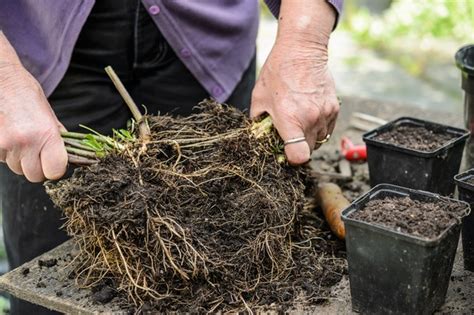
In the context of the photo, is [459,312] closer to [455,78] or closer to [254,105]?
[254,105]

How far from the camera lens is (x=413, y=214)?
158 cm

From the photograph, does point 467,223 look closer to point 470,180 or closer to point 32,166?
Result: point 470,180

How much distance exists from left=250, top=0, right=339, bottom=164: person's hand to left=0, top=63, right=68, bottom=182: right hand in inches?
23.6

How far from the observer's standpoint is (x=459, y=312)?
5.33 ft

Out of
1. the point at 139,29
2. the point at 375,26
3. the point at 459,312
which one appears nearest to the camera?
the point at 459,312

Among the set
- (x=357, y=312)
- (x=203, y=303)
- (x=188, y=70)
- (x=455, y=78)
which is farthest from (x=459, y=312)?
(x=455, y=78)

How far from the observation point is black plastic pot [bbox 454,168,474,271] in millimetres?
1757

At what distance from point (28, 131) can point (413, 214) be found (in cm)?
94

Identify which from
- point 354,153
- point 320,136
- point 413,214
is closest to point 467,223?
point 413,214

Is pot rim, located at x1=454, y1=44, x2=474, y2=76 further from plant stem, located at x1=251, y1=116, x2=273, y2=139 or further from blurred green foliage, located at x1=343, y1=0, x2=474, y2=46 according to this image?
blurred green foliage, located at x1=343, y1=0, x2=474, y2=46

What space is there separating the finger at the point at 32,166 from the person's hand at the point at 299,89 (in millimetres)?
643

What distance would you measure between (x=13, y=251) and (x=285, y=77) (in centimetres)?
102

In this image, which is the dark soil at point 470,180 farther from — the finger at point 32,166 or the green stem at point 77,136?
the finger at point 32,166

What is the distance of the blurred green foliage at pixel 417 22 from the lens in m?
5.43
